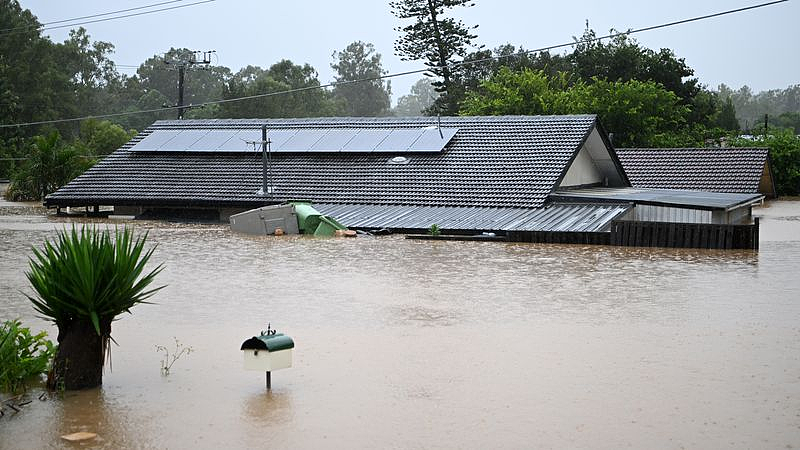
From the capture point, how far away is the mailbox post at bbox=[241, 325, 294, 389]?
344 inches

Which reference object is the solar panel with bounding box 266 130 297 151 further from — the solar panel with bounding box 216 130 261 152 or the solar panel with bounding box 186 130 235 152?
the solar panel with bounding box 186 130 235 152

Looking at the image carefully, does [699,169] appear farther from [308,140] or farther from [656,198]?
[308,140]

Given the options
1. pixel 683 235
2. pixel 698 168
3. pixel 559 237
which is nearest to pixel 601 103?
pixel 698 168

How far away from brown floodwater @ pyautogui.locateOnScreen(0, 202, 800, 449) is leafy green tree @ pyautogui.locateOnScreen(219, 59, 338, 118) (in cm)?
5448

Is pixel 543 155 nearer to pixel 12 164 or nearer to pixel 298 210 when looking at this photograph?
pixel 298 210

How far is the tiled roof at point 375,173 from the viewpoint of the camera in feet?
90.6

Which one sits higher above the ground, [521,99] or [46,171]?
[521,99]

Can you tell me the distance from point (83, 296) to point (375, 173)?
69.7 ft

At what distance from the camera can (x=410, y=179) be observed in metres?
28.7

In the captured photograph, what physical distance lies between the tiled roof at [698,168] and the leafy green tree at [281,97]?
34792 millimetres

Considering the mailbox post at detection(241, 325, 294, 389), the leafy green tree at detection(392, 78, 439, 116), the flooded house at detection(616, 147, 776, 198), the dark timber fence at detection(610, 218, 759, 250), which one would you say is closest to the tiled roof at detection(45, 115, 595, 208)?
the dark timber fence at detection(610, 218, 759, 250)

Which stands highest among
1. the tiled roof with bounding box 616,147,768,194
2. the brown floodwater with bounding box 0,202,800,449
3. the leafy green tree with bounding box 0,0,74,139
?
the leafy green tree with bounding box 0,0,74,139

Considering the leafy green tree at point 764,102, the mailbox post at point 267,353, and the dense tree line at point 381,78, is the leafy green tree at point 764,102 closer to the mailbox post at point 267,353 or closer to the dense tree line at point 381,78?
the dense tree line at point 381,78

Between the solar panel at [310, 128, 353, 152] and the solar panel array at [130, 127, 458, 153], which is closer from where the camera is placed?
the solar panel array at [130, 127, 458, 153]
